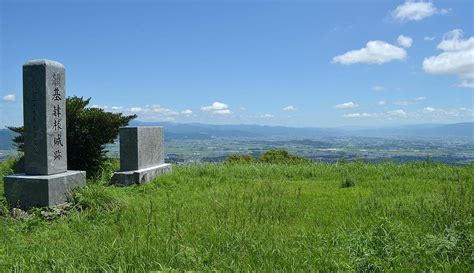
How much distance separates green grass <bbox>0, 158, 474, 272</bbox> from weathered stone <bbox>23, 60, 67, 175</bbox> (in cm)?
100

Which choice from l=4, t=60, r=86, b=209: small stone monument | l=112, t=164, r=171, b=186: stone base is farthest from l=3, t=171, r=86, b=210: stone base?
l=112, t=164, r=171, b=186: stone base

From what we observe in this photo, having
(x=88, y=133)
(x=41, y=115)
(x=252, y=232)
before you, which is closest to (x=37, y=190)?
(x=41, y=115)

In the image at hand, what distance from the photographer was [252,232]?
5.28 m

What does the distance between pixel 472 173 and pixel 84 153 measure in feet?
36.2

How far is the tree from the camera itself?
1215 cm

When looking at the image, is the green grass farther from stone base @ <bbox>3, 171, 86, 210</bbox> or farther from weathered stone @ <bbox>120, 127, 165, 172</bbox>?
weathered stone @ <bbox>120, 127, 165, 172</bbox>

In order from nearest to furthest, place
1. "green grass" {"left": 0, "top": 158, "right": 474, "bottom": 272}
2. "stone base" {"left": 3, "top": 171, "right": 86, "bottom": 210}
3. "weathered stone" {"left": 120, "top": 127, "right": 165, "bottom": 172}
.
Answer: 1. "green grass" {"left": 0, "top": 158, "right": 474, "bottom": 272}
2. "stone base" {"left": 3, "top": 171, "right": 86, "bottom": 210}
3. "weathered stone" {"left": 120, "top": 127, "right": 165, "bottom": 172}

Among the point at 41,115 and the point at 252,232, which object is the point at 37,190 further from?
the point at 252,232

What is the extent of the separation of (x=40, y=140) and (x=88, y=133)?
394 centimetres

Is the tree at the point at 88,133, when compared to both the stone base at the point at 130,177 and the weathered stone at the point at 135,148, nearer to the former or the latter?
the weathered stone at the point at 135,148

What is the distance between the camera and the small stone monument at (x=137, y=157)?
10734 millimetres

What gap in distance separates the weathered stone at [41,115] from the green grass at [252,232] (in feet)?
3.30

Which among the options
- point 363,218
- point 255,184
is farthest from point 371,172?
point 363,218

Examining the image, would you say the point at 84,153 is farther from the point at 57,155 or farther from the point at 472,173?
the point at 472,173
